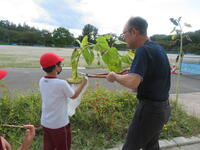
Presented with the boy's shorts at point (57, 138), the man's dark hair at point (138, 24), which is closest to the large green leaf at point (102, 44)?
the man's dark hair at point (138, 24)

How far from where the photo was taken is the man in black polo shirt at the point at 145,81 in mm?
1617

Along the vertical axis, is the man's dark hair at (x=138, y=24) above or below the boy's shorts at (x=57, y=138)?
above

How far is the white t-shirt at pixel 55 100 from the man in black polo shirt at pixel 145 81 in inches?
22.2

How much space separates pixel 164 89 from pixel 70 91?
1.09 meters

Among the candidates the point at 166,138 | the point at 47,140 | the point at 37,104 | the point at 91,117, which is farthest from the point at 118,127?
the point at 37,104

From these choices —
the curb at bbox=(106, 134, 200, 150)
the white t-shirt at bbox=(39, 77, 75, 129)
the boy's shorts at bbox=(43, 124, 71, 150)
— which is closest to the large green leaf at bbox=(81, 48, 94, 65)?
the white t-shirt at bbox=(39, 77, 75, 129)

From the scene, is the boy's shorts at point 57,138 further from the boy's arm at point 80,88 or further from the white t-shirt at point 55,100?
the boy's arm at point 80,88

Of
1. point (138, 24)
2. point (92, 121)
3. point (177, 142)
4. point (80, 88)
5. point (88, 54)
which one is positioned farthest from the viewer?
point (92, 121)

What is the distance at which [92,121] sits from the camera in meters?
3.39

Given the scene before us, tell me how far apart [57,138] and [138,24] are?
1.66 metres

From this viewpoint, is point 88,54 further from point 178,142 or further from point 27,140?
point 178,142

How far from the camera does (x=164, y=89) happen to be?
1845 mm

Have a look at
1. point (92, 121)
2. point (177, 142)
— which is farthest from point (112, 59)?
point (177, 142)

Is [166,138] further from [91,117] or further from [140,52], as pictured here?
[140,52]
